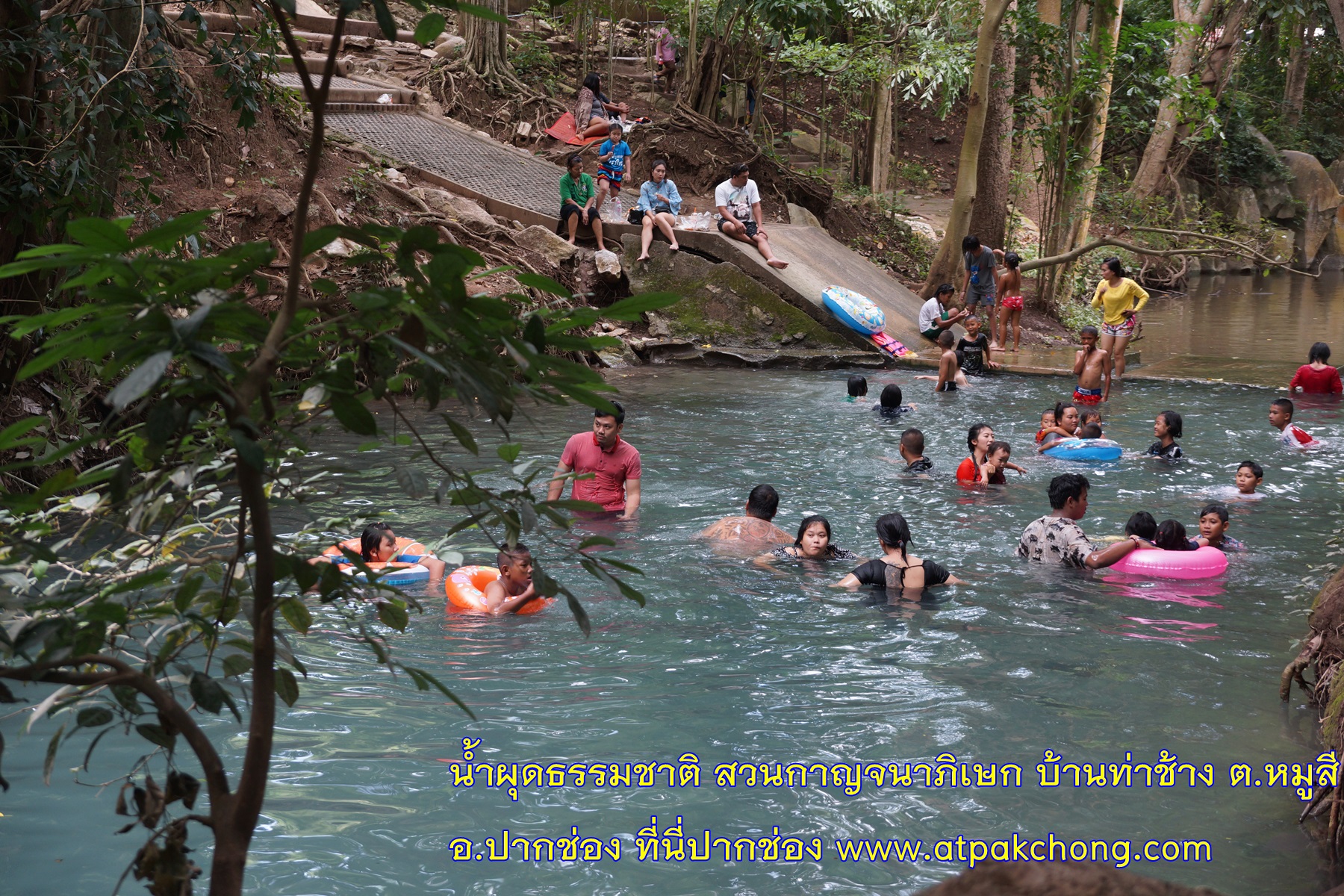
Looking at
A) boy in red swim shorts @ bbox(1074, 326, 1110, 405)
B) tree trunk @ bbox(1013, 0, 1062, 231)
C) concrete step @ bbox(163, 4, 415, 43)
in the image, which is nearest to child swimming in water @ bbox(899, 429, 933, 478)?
boy in red swim shorts @ bbox(1074, 326, 1110, 405)

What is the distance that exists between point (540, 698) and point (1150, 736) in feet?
10.0

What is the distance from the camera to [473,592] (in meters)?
7.37

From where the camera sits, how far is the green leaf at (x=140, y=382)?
1.65 m

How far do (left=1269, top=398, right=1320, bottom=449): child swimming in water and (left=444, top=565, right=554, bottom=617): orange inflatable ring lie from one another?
8404mm

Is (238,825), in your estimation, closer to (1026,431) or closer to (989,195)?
(1026,431)

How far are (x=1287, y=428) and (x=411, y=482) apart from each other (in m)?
11.8

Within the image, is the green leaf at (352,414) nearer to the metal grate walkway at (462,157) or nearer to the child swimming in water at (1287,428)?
the child swimming in water at (1287,428)

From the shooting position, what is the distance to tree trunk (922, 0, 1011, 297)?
58.6 feet

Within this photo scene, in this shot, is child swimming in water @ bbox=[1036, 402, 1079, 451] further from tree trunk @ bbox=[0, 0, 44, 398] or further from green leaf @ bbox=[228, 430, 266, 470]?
green leaf @ bbox=[228, 430, 266, 470]

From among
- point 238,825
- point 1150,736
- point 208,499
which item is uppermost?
point 208,499

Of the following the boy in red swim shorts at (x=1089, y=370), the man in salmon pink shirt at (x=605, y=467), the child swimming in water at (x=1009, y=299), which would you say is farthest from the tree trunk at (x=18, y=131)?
the child swimming in water at (x=1009, y=299)

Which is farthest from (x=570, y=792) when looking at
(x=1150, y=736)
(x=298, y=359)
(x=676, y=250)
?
(x=676, y=250)

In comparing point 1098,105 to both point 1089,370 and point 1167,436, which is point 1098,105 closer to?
point 1089,370

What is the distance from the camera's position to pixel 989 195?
67.1 ft
